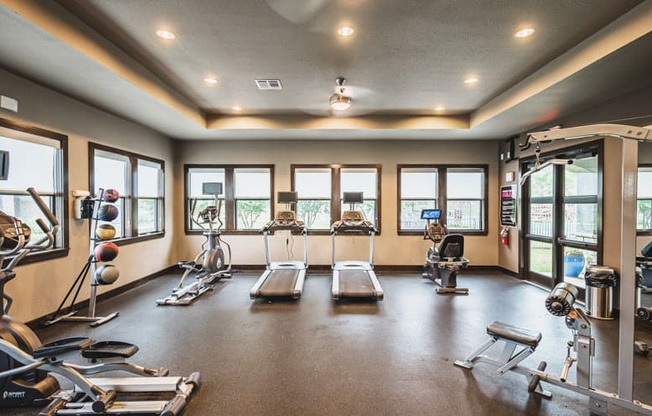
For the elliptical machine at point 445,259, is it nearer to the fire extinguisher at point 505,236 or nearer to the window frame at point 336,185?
the window frame at point 336,185

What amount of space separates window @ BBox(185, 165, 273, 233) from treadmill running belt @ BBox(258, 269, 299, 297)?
5.45ft

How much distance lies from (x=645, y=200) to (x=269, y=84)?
5477 mm

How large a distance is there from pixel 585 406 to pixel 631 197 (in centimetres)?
164

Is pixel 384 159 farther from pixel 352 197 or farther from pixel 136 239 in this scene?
pixel 136 239

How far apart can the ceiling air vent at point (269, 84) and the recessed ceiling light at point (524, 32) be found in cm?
295

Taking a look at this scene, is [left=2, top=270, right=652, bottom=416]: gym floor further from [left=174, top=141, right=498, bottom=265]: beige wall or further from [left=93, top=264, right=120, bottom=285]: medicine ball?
[left=174, top=141, right=498, bottom=265]: beige wall

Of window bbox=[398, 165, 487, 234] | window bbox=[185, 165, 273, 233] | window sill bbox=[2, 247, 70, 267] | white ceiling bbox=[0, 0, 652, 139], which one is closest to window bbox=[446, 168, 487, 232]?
window bbox=[398, 165, 487, 234]

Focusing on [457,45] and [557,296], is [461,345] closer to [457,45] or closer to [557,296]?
[557,296]

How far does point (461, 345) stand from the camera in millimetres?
3516

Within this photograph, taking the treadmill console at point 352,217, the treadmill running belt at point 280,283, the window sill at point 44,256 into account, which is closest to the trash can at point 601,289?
the treadmill console at point 352,217

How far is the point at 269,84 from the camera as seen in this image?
4660mm

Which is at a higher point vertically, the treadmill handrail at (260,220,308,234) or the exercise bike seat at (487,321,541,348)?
the treadmill handrail at (260,220,308,234)

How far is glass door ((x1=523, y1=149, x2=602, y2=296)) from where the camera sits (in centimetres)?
483

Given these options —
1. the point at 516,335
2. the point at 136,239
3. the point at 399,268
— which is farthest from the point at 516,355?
the point at 136,239
